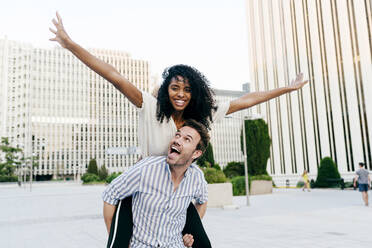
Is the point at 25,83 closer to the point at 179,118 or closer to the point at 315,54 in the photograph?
the point at 315,54

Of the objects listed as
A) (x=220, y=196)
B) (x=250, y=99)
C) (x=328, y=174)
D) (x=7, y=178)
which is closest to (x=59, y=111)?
(x=7, y=178)

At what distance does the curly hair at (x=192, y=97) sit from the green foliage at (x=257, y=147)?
23.0 m

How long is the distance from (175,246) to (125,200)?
0.46 metres

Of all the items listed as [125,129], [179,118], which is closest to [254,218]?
[179,118]

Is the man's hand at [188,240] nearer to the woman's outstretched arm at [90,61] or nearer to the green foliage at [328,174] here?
the woman's outstretched arm at [90,61]

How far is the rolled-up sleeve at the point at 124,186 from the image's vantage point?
2088mm

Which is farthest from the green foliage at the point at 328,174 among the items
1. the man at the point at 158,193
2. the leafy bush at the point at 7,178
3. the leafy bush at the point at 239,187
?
the leafy bush at the point at 7,178

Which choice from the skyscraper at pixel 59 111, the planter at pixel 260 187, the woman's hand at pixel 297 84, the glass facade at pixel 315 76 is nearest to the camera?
the woman's hand at pixel 297 84

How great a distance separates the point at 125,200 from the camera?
2.18 meters

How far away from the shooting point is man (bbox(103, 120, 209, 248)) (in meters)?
2.11

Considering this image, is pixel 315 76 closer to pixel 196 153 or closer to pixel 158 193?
pixel 196 153

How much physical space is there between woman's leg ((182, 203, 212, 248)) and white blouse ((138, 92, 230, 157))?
1.64 ft

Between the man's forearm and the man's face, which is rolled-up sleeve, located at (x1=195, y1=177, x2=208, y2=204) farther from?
the man's forearm

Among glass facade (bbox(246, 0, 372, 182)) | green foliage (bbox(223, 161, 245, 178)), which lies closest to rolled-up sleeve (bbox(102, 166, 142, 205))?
glass facade (bbox(246, 0, 372, 182))
